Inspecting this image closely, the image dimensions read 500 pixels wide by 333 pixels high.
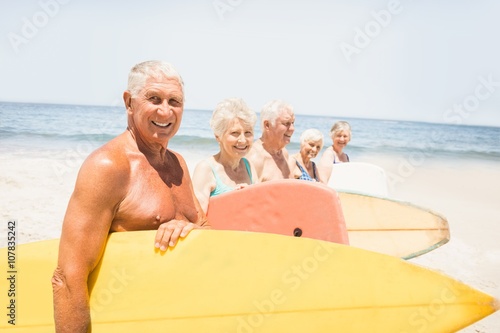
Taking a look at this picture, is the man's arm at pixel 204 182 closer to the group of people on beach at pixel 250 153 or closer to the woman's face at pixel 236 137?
the group of people on beach at pixel 250 153

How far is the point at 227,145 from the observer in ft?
9.68

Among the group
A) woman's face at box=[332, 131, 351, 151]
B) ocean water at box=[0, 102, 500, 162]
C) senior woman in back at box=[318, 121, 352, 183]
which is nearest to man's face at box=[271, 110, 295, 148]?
senior woman in back at box=[318, 121, 352, 183]

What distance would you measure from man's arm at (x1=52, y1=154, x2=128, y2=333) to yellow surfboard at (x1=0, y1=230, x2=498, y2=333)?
0.35 feet

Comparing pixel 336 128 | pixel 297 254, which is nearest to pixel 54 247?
pixel 297 254

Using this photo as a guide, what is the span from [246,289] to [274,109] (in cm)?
202

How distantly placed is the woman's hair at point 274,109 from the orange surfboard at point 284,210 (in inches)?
44.2

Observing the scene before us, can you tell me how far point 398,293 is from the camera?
6.37 ft

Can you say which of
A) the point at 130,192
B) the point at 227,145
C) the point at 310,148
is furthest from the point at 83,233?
the point at 310,148

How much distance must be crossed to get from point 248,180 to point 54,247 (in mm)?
1609

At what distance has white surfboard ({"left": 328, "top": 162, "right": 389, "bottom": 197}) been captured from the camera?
4648 millimetres

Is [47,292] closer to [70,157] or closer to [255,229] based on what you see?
[255,229]

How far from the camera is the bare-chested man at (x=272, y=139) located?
3.58 metres

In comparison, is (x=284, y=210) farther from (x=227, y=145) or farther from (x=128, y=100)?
(x=128, y=100)

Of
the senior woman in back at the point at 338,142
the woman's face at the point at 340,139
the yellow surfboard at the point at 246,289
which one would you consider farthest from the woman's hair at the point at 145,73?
the woman's face at the point at 340,139
